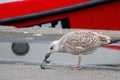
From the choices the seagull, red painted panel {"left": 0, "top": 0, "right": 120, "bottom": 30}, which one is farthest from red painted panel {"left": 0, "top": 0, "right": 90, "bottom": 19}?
the seagull

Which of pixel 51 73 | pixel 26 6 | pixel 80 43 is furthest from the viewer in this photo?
pixel 26 6

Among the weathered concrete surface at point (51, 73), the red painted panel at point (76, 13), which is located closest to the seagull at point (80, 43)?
the weathered concrete surface at point (51, 73)

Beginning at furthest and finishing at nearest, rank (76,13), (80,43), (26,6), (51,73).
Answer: (26,6)
(76,13)
(80,43)
(51,73)

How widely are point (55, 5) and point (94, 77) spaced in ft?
8.79

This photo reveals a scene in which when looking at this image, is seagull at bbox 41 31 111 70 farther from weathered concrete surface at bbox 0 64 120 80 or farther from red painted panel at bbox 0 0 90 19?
red painted panel at bbox 0 0 90 19

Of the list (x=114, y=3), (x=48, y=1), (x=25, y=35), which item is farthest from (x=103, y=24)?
(x=25, y=35)

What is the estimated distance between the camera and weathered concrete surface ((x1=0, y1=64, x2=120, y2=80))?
429cm

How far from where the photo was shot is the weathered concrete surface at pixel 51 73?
429 centimetres

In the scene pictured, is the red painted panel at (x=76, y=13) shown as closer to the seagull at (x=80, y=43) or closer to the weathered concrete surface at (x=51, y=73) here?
the seagull at (x=80, y=43)

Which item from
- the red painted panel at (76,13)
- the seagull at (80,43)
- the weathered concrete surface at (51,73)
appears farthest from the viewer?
the red painted panel at (76,13)

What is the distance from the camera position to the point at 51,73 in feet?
14.7

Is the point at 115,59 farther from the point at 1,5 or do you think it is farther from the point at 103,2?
the point at 1,5

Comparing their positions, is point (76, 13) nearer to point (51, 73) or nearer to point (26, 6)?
point (26, 6)

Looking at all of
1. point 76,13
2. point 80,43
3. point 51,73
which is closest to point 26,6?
point 76,13
